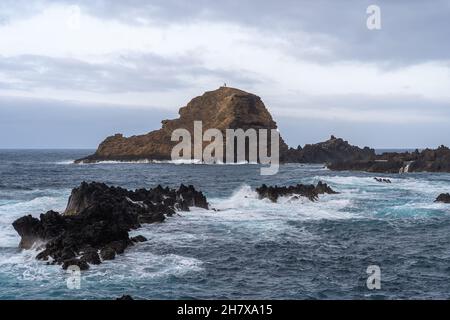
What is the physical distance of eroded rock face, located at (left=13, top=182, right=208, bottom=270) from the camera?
24828mm

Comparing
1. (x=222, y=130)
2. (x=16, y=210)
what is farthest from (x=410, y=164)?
(x=16, y=210)

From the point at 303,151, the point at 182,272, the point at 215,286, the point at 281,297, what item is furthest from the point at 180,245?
the point at 303,151

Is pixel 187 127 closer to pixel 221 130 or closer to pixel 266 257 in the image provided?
pixel 221 130

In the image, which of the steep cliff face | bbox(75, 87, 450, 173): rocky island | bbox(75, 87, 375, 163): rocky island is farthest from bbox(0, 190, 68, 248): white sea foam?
the steep cliff face

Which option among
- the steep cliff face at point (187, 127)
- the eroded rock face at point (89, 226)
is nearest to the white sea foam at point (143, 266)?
the eroded rock face at point (89, 226)

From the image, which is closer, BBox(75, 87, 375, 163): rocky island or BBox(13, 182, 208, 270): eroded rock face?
BBox(13, 182, 208, 270): eroded rock face

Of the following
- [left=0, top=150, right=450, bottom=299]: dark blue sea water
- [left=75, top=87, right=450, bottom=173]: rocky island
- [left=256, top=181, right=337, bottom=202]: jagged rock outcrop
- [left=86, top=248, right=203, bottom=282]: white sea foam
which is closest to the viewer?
[left=0, top=150, right=450, bottom=299]: dark blue sea water

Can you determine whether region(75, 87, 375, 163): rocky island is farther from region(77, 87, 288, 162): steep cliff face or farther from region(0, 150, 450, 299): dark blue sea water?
region(0, 150, 450, 299): dark blue sea water

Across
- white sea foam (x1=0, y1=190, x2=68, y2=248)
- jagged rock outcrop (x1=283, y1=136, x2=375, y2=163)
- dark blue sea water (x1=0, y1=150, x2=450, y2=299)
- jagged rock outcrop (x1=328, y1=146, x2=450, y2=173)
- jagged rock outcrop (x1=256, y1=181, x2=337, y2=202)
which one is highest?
jagged rock outcrop (x1=283, y1=136, x2=375, y2=163)

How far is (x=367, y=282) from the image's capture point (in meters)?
21.4

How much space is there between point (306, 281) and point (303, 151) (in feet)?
403

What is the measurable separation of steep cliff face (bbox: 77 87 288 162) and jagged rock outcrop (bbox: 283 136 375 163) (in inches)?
430

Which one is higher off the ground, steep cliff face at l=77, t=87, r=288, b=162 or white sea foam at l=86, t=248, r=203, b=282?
steep cliff face at l=77, t=87, r=288, b=162

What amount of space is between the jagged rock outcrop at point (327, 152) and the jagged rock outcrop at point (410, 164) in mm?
31857
